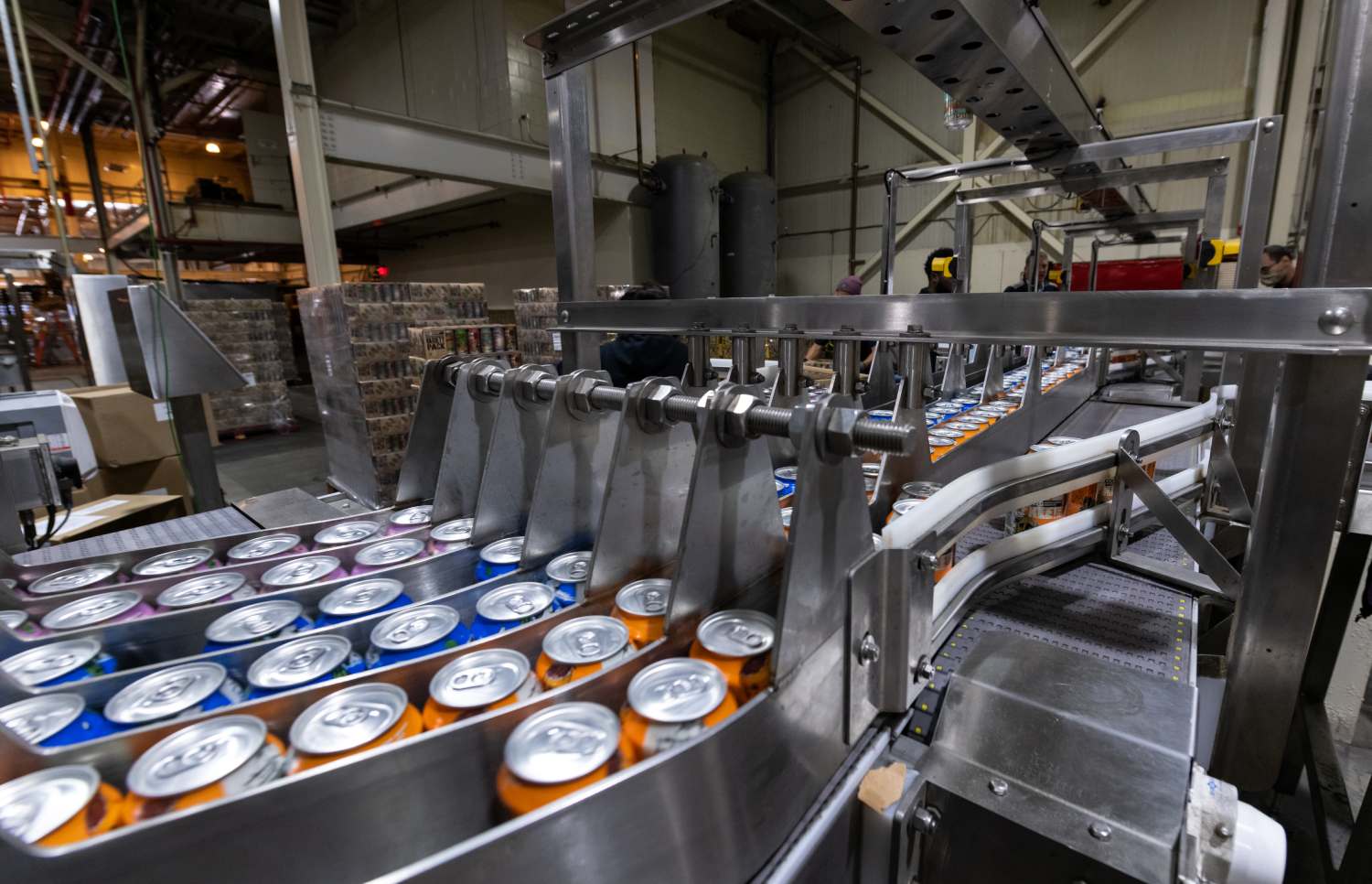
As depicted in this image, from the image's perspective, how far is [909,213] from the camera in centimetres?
819

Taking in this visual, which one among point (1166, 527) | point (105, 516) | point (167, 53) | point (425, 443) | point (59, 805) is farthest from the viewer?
point (167, 53)

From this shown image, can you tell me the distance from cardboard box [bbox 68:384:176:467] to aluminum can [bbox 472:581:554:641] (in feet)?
9.99

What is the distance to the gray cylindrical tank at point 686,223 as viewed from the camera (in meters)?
6.77

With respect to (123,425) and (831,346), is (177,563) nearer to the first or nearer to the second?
(123,425)

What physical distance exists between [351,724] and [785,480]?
973 mm

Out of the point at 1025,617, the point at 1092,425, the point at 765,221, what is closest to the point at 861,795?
the point at 1025,617

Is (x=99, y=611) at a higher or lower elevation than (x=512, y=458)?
lower

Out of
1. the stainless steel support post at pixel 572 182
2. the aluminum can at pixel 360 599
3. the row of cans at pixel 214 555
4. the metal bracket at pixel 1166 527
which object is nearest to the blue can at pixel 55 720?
the aluminum can at pixel 360 599

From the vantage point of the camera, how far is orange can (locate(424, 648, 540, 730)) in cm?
62

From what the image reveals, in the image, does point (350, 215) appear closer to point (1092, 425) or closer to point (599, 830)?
point (1092, 425)

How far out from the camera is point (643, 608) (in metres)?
0.80

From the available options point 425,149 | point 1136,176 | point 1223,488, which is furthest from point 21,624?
point 425,149

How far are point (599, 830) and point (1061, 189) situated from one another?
114 inches

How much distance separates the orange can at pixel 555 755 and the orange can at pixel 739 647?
0.15m
